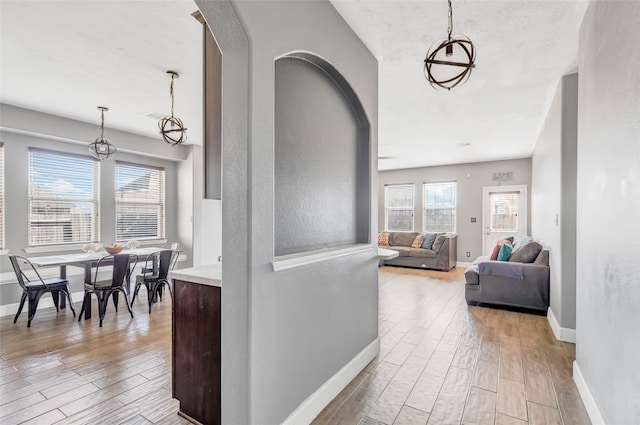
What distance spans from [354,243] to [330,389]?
120cm

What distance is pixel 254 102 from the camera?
60.2 inches

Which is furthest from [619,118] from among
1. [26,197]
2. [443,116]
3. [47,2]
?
[26,197]

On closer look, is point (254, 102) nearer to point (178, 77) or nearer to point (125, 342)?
point (178, 77)

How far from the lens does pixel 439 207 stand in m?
8.60

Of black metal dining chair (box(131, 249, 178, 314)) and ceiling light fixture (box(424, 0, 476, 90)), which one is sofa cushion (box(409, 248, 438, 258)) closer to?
black metal dining chair (box(131, 249, 178, 314))

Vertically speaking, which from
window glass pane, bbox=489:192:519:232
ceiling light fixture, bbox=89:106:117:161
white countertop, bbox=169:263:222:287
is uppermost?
ceiling light fixture, bbox=89:106:117:161

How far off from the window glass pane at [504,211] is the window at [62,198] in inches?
340

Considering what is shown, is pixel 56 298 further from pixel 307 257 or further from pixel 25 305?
pixel 307 257

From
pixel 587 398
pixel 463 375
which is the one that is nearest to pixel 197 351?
pixel 463 375

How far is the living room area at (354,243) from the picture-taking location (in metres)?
1.54

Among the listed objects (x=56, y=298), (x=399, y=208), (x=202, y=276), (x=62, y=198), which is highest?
(x=62, y=198)

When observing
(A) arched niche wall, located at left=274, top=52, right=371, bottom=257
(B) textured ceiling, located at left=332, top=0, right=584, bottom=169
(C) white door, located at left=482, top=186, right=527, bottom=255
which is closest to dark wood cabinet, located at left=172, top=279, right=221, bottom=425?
(A) arched niche wall, located at left=274, top=52, right=371, bottom=257

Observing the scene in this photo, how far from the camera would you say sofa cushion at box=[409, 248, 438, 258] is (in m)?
7.34

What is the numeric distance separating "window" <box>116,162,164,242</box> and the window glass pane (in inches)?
309
